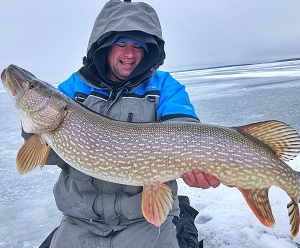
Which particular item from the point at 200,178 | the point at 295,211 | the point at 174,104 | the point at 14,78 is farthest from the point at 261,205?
the point at 14,78

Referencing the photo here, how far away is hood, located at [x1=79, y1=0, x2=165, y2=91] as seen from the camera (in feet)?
7.75

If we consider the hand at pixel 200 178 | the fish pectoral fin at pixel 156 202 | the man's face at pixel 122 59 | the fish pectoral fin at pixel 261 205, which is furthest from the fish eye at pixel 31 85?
A: the fish pectoral fin at pixel 261 205

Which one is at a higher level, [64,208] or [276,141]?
[276,141]

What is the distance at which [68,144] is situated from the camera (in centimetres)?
198

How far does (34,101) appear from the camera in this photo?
2.01 metres

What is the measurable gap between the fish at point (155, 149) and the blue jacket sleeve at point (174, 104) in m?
0.27

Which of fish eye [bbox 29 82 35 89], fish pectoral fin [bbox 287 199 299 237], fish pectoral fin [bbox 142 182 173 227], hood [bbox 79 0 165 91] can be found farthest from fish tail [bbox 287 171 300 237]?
fish eye [bbox 29 82 35 89]

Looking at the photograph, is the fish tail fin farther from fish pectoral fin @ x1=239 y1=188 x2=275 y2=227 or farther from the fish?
fish pectoral fin @ x1=239 y1=188 x2=275 y2=227

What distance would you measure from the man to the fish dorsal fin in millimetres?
403

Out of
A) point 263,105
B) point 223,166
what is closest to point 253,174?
point 223,166

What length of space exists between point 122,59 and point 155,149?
3.08ft

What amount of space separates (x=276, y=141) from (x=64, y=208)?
152 centimetres

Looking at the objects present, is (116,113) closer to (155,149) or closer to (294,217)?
(155,149)

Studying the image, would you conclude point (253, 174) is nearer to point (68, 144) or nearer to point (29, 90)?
point (68, 144)
